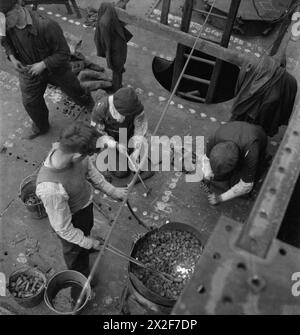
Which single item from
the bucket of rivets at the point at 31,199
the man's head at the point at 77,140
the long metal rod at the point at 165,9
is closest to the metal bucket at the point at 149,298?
the man's head at the point at 77,140

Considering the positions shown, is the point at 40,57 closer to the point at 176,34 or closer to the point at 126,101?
the point at 126,101

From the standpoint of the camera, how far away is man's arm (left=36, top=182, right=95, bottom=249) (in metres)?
3.56

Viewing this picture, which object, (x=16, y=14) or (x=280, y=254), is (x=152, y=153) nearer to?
(x=16, y=14)

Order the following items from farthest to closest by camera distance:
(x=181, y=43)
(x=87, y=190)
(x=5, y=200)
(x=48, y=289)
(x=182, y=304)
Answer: (x=181, y=43) → (x=5, y=200) → (x=48, y=289) → (x=87, y=190) → (x=182, y=304)

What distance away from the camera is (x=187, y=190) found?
234 inches

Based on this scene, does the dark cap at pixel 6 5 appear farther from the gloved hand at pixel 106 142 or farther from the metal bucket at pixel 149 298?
the metal bucket at pixel 149 298

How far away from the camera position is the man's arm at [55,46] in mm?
5309

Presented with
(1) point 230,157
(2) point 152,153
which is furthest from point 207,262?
(2) point 152,153

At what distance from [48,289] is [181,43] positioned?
4.06 m

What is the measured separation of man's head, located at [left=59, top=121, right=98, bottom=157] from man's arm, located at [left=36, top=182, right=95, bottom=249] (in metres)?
0.36

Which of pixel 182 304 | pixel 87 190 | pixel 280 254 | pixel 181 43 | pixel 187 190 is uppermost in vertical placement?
pixel 280 254

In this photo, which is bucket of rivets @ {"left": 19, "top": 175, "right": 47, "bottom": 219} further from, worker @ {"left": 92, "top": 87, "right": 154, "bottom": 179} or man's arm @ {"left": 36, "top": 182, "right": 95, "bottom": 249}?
man's arm @ {"left": 36, "top": 182, "right": 95, "bottom": 249}

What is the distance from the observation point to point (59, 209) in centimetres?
368

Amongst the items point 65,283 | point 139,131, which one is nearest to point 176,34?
point 139,131
